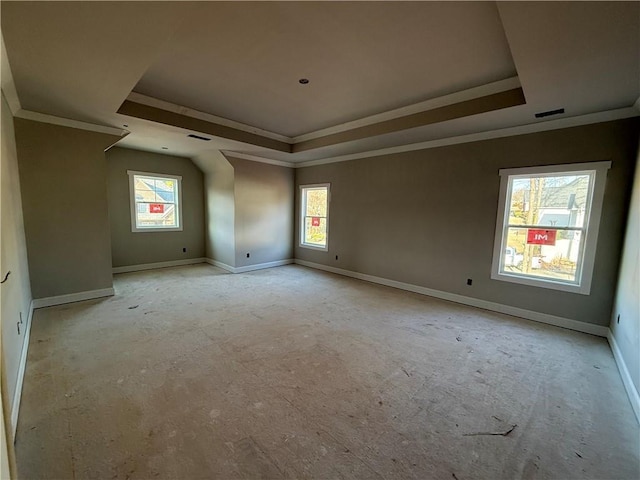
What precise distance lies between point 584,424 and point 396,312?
2.17 m

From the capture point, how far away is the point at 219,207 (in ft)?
21.1

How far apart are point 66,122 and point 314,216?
4.64m

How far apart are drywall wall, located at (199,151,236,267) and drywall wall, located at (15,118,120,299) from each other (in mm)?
2079

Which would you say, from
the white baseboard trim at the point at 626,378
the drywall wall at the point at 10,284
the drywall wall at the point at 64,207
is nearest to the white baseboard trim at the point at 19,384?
the drywall wall at the point at 10,284

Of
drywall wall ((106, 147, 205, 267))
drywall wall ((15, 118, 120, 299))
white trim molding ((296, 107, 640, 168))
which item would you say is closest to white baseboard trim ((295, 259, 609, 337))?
white trim molding ((296, 107, 640, 168))

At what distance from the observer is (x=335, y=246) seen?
6.27 meters

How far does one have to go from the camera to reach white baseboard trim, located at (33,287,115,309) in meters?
3.79

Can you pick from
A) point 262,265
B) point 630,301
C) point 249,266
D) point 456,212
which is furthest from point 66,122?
point 630,301

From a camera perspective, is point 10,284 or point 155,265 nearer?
point 10,284

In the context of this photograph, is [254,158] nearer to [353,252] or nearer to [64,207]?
[353,252]

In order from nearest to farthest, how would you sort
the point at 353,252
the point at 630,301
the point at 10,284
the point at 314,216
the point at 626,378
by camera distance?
the point at 10,284, the point at 626,378, the point at 630,301, the point at 353,252, the point at 314,216

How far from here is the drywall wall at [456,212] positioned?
323 centimetres

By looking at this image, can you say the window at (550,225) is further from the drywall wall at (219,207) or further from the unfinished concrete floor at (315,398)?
the drywall wall at (219,207)

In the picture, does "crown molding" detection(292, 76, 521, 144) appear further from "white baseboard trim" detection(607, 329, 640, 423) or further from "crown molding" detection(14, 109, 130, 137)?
"crown molding" detection(14, 109, 130, 137)
